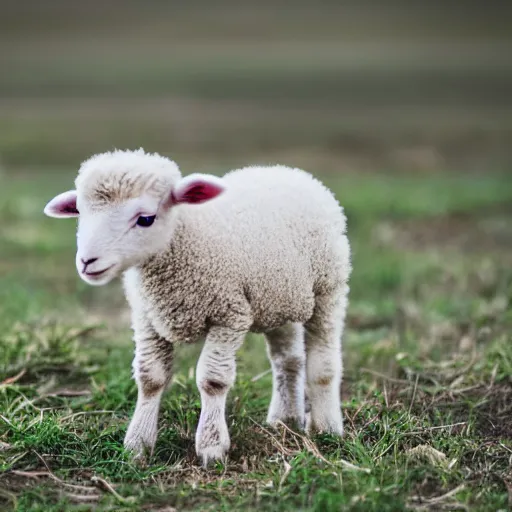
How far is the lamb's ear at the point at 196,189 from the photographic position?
4.04m

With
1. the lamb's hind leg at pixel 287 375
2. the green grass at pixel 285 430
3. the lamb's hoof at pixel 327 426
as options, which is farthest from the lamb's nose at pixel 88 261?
the lamb's hoof at pixel 327 426

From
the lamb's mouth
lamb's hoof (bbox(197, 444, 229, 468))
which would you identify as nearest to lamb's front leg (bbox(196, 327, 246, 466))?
lamb's hoof (bbox(197, 444, 229, 468))

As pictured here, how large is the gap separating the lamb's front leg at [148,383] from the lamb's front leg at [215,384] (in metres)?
0.22

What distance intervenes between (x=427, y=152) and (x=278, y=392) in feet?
44.6

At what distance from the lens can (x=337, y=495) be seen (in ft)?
12.2

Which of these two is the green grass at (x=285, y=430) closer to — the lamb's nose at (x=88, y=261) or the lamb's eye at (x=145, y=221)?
the lamb's nose at (x=88, y=261)

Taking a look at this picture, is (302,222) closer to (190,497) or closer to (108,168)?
(108,168)

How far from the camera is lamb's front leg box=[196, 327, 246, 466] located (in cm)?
424

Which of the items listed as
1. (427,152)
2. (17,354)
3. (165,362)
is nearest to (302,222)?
(165,362)

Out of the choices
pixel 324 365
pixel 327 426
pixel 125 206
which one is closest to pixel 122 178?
pixel 125 206

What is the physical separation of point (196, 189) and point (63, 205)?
2.16ft

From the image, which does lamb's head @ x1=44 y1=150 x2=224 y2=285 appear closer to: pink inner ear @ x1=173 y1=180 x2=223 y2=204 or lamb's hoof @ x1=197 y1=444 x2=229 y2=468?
pink inner ear @ x1=173 y1=180 x2=223 y2=204

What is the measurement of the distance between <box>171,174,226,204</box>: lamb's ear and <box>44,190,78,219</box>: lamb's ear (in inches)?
19.4

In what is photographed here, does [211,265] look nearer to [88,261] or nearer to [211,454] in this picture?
[88,261]
